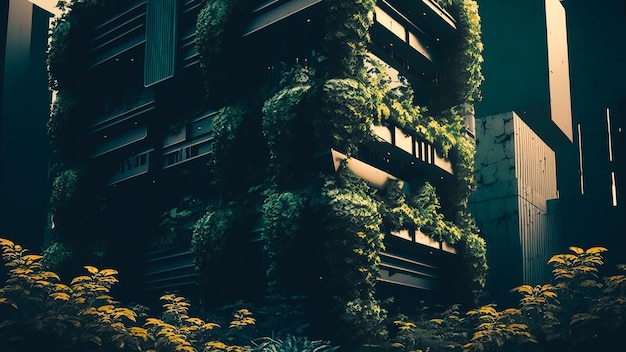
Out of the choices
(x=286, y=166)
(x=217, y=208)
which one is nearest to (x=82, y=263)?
(x=217, y=208)

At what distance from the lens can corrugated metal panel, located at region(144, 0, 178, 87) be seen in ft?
86.1

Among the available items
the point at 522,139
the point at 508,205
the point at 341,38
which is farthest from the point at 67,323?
the point at 522,139

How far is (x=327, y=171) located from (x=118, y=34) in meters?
12.0

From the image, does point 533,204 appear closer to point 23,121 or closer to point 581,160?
point 581,160

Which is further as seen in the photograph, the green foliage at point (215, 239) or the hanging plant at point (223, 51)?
the hanging plant at point (223, 51)

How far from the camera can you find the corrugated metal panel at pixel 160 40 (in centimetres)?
2625

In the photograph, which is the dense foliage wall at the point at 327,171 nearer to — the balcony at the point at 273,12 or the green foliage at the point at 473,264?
the green foliage at the point at 473,264

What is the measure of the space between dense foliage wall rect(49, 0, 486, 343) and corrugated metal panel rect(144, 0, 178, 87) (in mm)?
1962

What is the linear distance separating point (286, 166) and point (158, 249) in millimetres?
7231

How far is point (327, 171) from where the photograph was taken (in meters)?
20.8

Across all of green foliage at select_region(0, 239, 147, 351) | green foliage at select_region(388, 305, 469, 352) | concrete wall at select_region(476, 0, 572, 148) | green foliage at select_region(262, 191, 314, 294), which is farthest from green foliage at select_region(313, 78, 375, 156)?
concrete wall at select_region(476, 0, 572, 148)

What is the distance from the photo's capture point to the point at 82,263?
27750 millimetres

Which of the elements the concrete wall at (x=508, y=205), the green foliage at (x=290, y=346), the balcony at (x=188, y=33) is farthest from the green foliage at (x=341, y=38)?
the concrete wall at (x=508, y=205)

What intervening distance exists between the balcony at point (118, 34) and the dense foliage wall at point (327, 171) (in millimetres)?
4506
